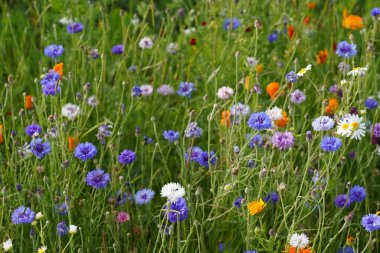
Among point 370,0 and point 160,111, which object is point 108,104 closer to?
point 160,111

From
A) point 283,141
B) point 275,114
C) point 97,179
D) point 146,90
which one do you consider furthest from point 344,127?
point 146,90

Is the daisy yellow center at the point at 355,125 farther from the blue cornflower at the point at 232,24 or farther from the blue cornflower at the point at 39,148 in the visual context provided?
the blue cornflower at the point at 232,24

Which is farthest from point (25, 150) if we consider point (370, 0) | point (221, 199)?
point (370, 0)

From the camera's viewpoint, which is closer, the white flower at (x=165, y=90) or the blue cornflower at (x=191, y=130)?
the blue cornflower at (x=191, y=130)

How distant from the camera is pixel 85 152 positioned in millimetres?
2023

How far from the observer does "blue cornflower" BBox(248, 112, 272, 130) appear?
1.91 metres

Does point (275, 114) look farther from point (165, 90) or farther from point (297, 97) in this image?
point (165, 90)

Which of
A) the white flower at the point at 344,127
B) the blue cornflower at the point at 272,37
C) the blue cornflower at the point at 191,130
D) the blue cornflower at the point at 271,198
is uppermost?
the white flower at the point at 344,127

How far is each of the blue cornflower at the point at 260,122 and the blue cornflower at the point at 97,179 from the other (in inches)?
16.9

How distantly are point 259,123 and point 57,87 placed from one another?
0.64 meters

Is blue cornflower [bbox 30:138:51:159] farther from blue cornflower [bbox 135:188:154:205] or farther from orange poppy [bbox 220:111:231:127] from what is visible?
orange poppy [bbox 220:111:231:127]

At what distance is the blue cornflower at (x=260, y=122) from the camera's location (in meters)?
1.91

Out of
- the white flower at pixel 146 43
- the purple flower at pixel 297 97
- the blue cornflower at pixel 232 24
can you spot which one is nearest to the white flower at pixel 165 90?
the white flower at pixel 146 43

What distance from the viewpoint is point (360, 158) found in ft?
7.40
